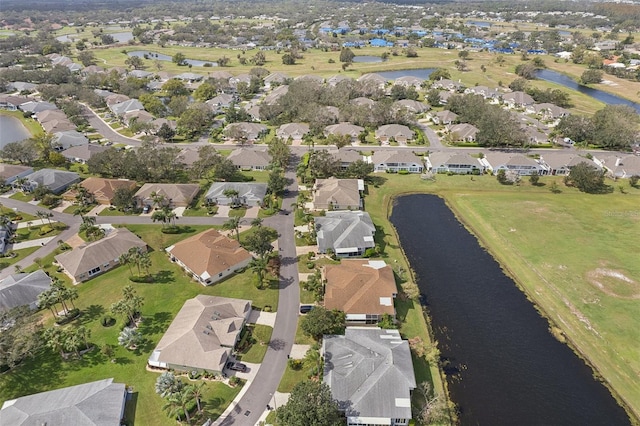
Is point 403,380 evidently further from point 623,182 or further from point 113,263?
point 623,182

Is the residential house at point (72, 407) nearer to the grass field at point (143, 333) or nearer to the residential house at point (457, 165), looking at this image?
the grass field at point (143, 333)

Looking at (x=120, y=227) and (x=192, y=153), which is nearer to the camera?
(x=120, y=227)

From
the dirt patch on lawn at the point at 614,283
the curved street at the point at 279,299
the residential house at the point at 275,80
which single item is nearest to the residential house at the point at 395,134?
the curved street at the point at 279,299

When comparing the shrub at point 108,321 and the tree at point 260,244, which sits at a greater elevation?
the tree at point 260,244

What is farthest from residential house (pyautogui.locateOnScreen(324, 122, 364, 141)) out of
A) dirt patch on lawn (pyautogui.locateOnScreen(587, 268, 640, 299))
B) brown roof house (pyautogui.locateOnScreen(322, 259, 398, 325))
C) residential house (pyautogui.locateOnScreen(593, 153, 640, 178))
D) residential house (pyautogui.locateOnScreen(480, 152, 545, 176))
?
dirt patch on lawn (pyautogui.locateOnScreen(587, 268, 640, 299))

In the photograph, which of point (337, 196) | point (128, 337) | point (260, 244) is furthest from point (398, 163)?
point (128, 337)

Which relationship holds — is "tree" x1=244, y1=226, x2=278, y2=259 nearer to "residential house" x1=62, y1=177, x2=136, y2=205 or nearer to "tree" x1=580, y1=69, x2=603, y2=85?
"residential house" x1=62, y1=177, x2=136, y2=205

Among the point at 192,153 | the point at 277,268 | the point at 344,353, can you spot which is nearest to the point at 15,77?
the point at 192,153
